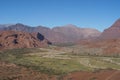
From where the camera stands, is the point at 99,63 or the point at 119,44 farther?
the point at 119,44

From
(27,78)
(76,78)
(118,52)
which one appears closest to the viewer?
(76,78)

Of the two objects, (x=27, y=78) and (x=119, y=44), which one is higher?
(x=119, y=44)

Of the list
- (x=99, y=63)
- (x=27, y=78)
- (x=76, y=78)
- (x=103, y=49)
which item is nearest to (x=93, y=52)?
(x=103, y=49)

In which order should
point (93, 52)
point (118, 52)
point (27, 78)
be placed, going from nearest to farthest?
point (27, 78) → point (118, 52) → point (93, 52)

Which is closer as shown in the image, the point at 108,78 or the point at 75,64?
the point at 108,78

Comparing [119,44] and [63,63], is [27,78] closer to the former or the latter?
[63,63]

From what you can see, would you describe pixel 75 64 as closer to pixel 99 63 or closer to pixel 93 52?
pixel 99 63

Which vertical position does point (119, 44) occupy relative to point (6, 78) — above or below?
above

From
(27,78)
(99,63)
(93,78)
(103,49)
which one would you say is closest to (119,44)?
(103,49)

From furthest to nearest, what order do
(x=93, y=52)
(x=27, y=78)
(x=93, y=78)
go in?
(x=93, y=52)
(x=27, y=78)
(x=93, y=78)
